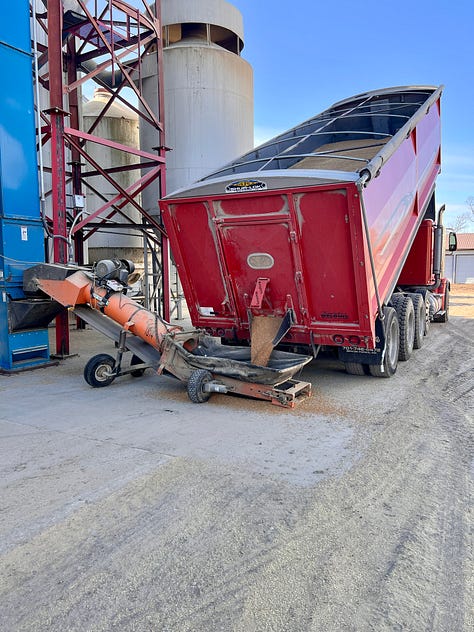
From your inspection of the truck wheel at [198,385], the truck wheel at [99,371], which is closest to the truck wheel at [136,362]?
the truck wheel at [99,371]

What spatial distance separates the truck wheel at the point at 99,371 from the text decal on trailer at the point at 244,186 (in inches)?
116

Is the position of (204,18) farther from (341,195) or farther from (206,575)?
(206,575)

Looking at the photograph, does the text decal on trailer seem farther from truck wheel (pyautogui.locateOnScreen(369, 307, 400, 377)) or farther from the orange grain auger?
truck wheel (pyautogui.locateOnScreen(369, 307, 400, 377))

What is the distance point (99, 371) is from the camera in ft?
23.0

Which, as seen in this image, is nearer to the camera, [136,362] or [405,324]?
[136,362]

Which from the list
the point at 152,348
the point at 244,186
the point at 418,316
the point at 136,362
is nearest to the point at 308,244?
the point at 244,186

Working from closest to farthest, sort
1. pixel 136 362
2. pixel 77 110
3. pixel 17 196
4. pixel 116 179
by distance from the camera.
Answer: pixel 136 362, pixel 17 196, pixel 77 110, pixel 116 179

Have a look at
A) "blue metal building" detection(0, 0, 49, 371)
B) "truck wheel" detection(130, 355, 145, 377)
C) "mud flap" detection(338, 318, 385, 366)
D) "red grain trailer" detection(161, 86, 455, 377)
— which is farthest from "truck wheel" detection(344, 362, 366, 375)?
"blue metal building" detection(0, 0, 49, 371)

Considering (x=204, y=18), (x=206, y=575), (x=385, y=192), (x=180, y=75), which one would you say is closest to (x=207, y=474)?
(x=206, y=575)

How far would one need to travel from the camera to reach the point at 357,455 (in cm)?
444

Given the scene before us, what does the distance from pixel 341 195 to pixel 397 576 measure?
12.8 ft

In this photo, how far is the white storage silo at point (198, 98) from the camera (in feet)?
44.8

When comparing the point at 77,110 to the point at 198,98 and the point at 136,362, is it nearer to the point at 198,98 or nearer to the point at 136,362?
the point at 198,98

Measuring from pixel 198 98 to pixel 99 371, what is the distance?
951 centimetres
